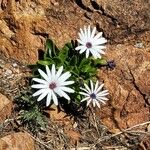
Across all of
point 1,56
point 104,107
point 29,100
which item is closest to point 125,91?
point 104,107

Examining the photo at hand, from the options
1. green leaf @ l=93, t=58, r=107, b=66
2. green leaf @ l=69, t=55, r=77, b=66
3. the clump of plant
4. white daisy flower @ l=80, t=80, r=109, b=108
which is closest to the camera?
the clump of plant

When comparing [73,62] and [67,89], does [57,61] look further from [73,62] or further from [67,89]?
[67,89]

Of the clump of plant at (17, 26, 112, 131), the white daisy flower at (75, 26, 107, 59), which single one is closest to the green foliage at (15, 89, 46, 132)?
the clump of plant at (17, 26, 112, 131)

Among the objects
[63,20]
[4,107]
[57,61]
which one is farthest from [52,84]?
[63,20]

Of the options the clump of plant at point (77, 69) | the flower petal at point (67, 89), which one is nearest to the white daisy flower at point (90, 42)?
the clump of plant at point (77, 69)

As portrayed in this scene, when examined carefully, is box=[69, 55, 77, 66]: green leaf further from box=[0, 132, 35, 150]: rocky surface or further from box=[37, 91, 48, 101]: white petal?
box=[0, 132, 35, 150]: rocky surface

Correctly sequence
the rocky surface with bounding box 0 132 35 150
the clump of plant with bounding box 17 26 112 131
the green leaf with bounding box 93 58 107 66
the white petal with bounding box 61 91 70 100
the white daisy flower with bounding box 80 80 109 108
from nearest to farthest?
the rocky surface with bounding box 0 132 35 150, the white petal with bounding box 61 91 70 100, the clump of plant with bounding box 17 26 112 131, the white daisy flower with bounding box 80 80 109 108, the green leaf with bounding box 93 58 107 66
